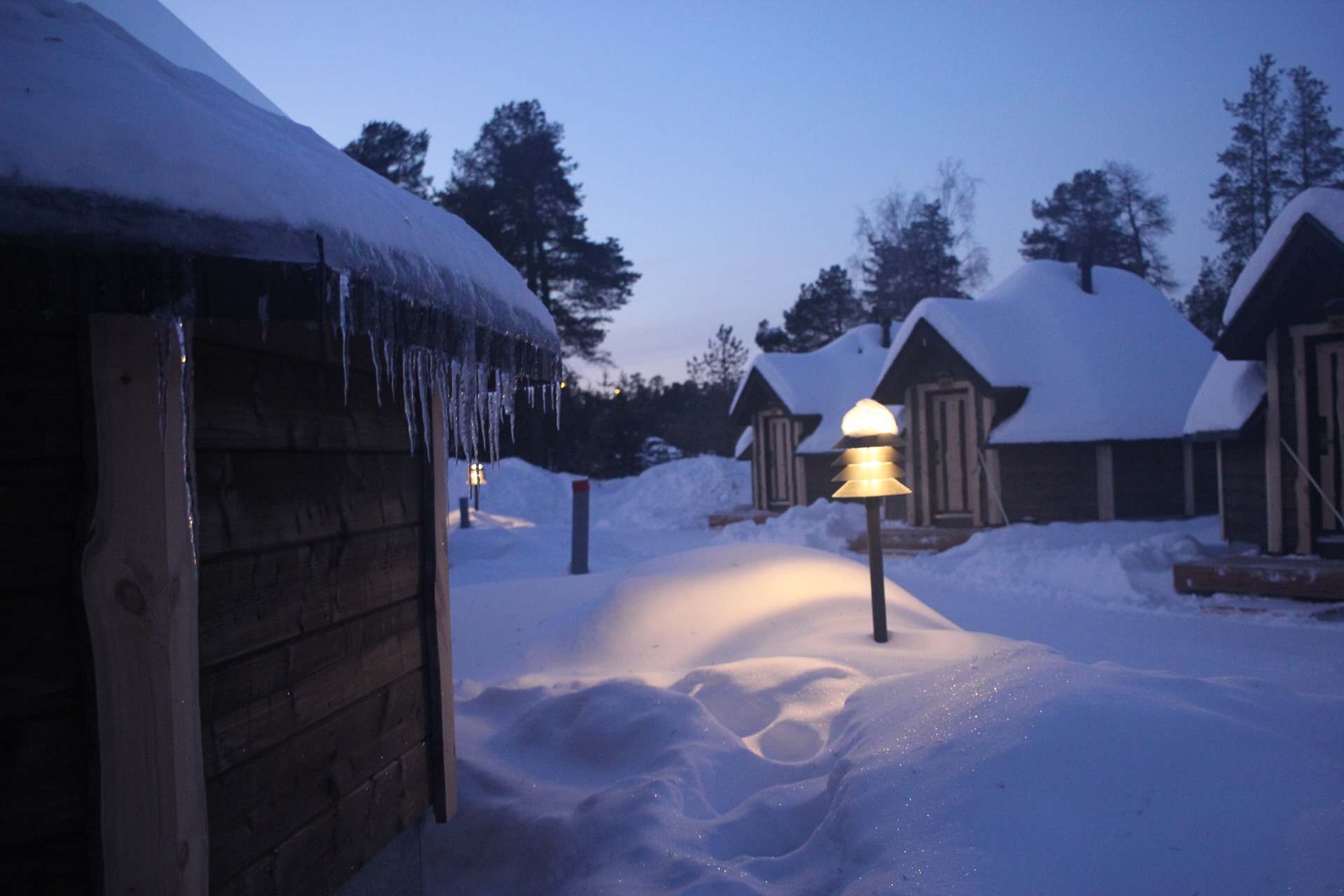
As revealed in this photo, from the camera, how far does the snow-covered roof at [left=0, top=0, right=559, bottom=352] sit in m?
1.43

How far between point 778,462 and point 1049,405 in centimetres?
764

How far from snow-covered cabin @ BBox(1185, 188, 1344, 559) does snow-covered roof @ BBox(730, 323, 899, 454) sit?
9.94 m

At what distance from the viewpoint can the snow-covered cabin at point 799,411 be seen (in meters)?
19.2

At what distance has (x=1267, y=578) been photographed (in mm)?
7988

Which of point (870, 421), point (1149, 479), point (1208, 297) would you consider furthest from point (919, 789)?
point (1208, 297)

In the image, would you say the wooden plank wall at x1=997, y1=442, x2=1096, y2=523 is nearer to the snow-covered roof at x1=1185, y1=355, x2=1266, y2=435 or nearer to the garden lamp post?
the snow-covered roof at x1=1185, y1=355, x2=1266, y2=435

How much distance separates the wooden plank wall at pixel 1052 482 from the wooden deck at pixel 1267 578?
4911mm

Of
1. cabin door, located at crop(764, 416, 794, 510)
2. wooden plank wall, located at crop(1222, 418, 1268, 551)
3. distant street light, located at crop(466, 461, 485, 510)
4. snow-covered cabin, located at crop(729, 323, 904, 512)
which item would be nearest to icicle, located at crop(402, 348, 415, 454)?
distant street light, located at crop(466, 461, 485, 510)

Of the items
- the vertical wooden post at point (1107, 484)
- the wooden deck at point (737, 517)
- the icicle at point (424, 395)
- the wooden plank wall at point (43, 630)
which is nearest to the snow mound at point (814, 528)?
the wooden deck at point (737, 517)

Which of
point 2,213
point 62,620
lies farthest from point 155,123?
point 62,620

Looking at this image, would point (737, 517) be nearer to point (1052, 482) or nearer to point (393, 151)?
point (1052, 482)

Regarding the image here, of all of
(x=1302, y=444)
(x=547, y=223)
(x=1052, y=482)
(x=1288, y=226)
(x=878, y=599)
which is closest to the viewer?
(x=878, y=599)

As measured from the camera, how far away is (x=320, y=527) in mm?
2357

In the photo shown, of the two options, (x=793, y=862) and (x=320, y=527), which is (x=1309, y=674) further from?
(x=320, y=527)
